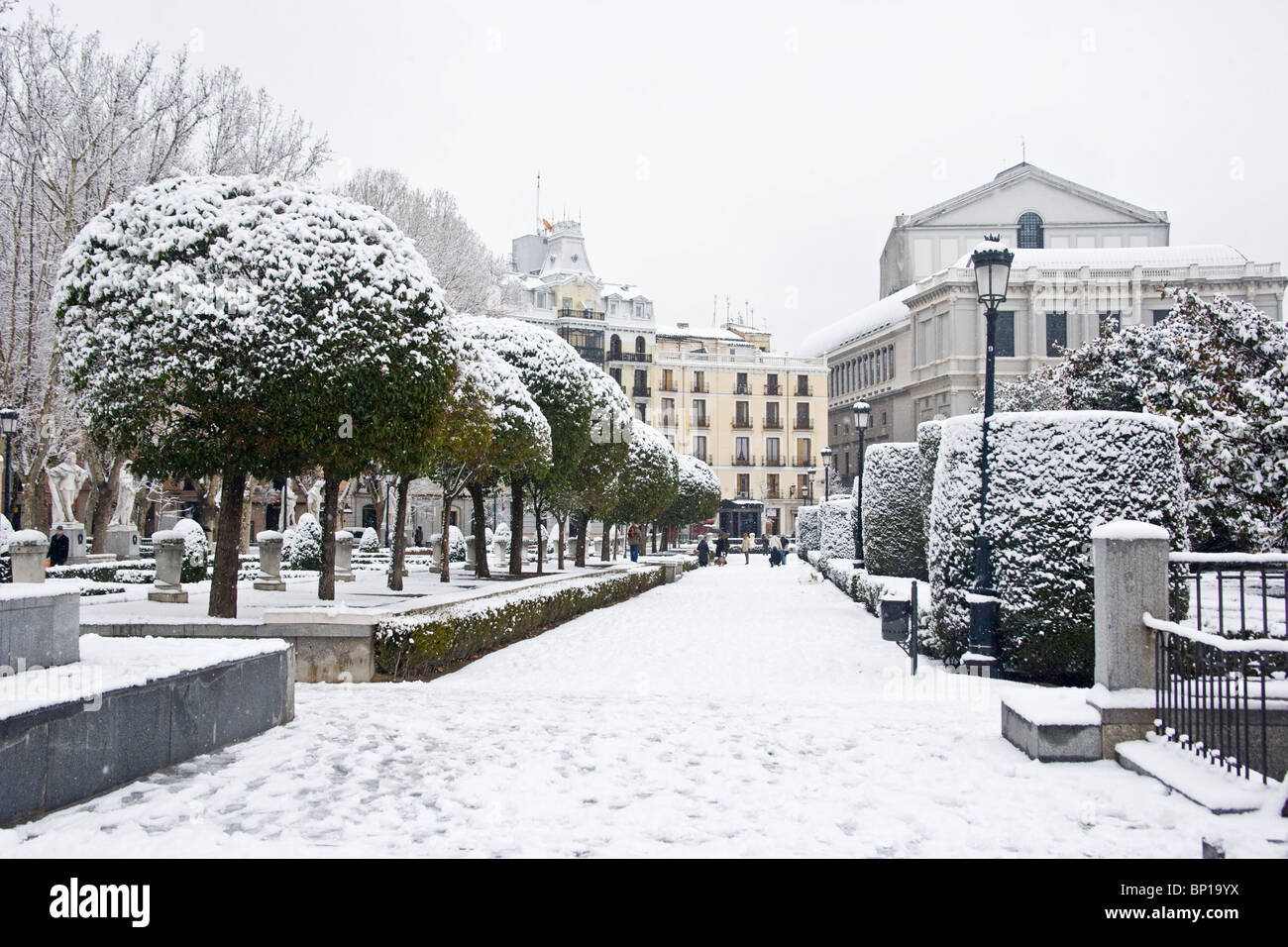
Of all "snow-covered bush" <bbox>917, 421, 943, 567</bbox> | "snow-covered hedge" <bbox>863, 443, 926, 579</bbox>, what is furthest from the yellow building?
"snow-covered bush" <bbox>917, 421, 943, 567</bbox>

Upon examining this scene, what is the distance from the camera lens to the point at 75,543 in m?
26.8

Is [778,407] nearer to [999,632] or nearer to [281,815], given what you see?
[999,632]

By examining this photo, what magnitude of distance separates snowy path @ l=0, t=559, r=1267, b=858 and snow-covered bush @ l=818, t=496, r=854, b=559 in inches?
772

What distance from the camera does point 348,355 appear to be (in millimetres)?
11109

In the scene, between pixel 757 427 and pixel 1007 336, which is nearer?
pixel 1007 336

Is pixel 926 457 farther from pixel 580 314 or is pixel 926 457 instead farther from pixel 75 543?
pixel 580 314

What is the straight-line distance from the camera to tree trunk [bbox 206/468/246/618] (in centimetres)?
1120

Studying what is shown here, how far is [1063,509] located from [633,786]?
18.8ft

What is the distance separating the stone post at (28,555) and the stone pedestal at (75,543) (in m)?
10.0

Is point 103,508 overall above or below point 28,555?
above

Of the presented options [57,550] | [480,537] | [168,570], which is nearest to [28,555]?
[168,570]
